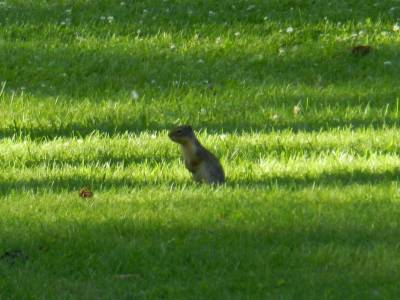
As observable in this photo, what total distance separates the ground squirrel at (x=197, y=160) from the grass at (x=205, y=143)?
0.46ft

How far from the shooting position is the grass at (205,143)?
6.29m

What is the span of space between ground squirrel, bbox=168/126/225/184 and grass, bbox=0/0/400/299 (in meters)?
0.14

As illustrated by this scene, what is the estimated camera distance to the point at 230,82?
1318cm

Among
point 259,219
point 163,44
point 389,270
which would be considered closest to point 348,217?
point 259,219

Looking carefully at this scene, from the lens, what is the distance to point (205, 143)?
1018cm

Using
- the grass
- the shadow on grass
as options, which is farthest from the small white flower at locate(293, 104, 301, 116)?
the shadow on grass

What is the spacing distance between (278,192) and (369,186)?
67 cm

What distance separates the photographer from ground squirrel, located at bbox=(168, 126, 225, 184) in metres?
8.31

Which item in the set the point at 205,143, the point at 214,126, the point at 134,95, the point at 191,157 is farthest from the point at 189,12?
the point at 191,157

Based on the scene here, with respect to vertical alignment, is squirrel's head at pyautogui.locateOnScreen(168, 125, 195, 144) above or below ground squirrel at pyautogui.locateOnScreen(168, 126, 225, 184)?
above

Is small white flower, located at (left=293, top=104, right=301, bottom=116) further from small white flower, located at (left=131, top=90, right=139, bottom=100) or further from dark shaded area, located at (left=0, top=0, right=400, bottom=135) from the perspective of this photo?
small white flower, located at (left=131, top=90, right=139, bottom=100)

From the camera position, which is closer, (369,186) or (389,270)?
(389,270)

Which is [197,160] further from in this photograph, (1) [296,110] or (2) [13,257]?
(1) [296,110]

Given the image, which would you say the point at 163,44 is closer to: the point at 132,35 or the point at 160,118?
the point at 132,35
